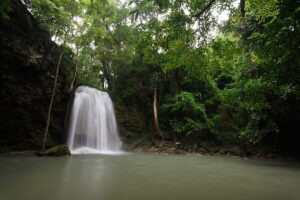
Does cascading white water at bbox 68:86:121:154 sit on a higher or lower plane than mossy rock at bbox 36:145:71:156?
higher

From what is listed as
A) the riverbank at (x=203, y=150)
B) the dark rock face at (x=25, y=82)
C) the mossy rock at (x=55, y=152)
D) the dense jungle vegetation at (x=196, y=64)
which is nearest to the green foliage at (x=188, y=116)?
the dense jungle vegetation at (x=196, y=64)

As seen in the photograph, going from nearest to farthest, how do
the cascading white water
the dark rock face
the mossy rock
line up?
the mossy rock
the dark rock face
the cascading white water

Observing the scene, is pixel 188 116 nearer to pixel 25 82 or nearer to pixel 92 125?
pixel 92 125

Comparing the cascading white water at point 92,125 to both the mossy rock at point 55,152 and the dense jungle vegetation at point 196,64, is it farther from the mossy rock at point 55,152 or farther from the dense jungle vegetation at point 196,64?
the mossy rock at point 55,152

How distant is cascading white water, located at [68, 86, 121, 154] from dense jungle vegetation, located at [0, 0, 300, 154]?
3.69ft

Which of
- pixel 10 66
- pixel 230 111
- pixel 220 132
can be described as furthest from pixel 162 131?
pixel 10 66

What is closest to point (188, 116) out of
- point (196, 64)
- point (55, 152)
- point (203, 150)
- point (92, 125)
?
point (203, 150)

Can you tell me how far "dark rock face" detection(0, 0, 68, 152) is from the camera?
934cm

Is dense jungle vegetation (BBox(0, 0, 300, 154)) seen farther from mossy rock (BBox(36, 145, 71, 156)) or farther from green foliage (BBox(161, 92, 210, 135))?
mossy rock (BBox(36, 145, 71, 156))

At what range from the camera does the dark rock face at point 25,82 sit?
9344 mm

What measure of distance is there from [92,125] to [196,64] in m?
11.6

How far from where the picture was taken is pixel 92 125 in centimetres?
1379

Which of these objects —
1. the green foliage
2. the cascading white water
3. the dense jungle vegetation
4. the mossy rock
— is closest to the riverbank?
the dense jungle vegetation

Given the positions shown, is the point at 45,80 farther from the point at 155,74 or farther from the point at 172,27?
the point at 172,27
